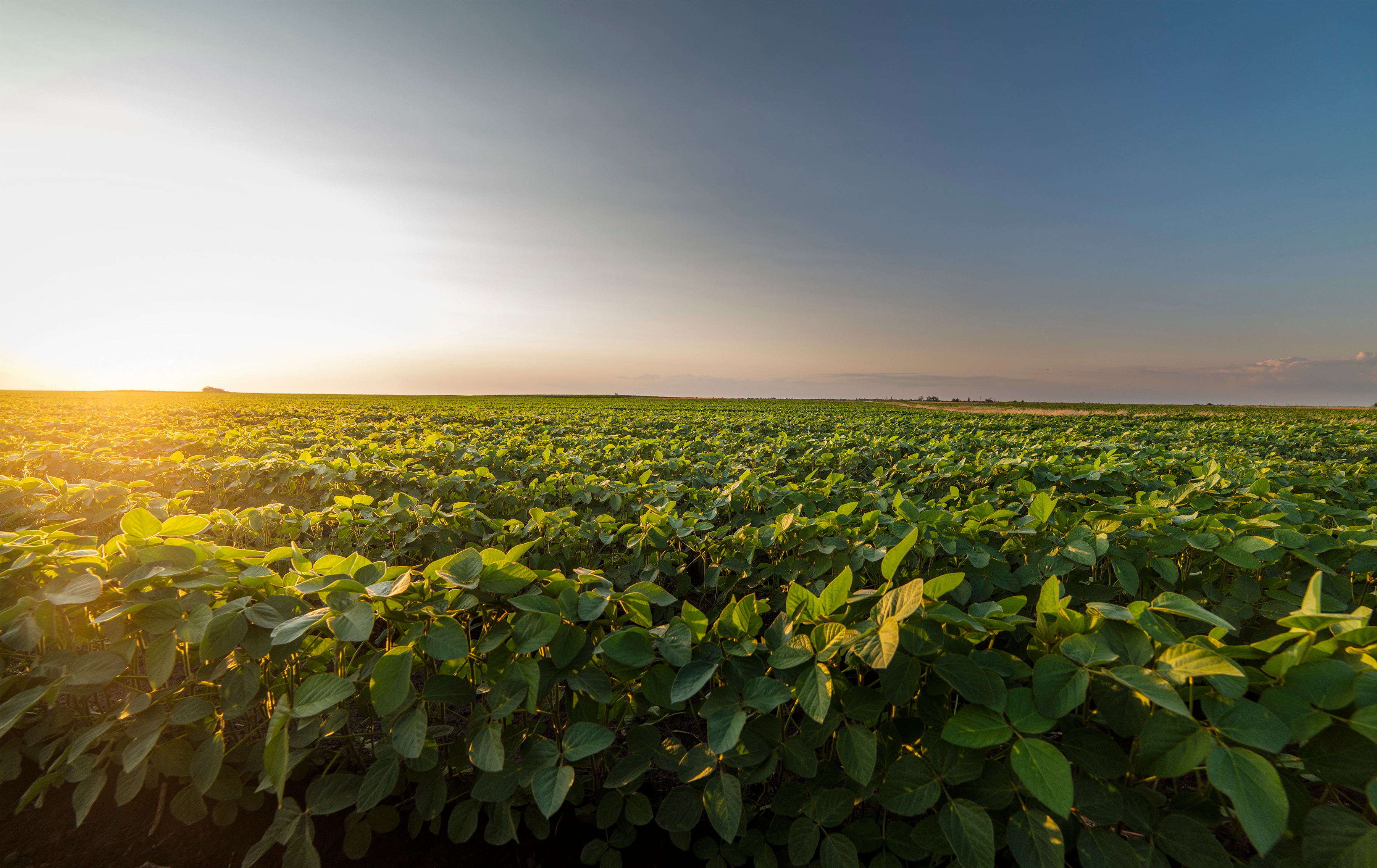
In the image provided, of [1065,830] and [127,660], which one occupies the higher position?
[127,660]

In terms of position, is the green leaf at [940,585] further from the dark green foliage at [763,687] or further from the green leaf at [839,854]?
the green leaf at [839,854]

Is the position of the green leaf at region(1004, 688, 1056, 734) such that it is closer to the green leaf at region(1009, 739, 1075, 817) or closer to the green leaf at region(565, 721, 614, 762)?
the green leaf at region(1009, 739, 1075, 817)

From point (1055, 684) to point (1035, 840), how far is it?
37 cm

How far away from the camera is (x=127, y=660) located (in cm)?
173

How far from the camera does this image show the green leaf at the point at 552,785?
1.33 meters

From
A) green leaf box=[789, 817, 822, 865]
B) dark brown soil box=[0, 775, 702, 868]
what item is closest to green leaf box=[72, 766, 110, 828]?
dark brown soil box=[0, 775, 702, 868]

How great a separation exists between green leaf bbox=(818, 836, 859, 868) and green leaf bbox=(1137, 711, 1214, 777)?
0.75 m

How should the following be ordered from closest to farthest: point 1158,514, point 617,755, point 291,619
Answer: point 291,619, point 617,755, point 1158,514

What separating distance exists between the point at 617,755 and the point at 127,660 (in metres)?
1.72

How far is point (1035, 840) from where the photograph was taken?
1.24 meters

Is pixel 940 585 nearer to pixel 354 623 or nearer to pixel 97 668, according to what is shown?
pixel 354 623

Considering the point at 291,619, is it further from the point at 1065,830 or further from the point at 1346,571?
the point at 1346,571

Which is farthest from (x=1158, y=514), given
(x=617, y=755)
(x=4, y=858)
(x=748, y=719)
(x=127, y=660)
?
(x=4, y=858)

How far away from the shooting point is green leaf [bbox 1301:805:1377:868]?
103 centimetres
